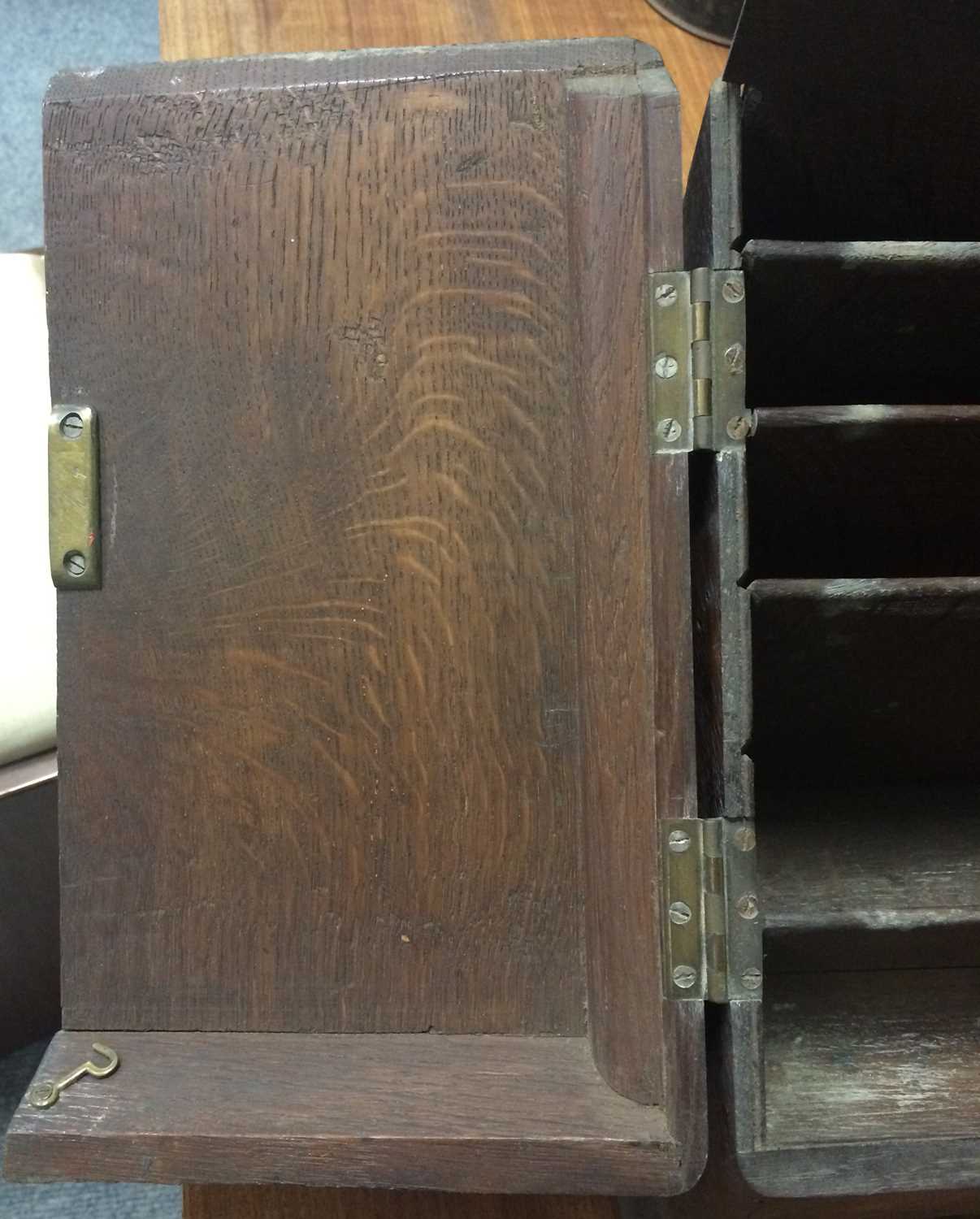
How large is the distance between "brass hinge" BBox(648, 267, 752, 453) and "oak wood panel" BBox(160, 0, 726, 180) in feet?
2.09

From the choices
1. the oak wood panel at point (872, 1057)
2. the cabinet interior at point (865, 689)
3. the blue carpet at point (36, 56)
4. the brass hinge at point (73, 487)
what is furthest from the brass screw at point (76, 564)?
the blue carpet at point (36, 56)

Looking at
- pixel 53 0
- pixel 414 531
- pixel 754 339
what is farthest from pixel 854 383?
pixel 53 0

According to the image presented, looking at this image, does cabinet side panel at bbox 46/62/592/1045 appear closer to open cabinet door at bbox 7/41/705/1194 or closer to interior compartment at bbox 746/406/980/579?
open cabinet door at bbox 7/41/705/1194

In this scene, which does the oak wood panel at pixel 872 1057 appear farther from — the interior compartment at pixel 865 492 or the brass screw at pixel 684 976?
the interior compartment at pixel 865 492

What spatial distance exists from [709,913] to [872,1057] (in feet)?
0.61

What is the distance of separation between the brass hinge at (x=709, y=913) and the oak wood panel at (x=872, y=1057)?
0.09m

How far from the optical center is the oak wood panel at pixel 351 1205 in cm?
93

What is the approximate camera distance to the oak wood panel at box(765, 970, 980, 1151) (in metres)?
0.65

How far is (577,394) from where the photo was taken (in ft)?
2.11

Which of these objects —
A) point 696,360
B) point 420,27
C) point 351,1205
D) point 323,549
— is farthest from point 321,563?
point 420,27

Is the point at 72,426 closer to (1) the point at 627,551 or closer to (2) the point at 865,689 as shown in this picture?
(1) the point at 627,551

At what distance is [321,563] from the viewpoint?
2.22ft

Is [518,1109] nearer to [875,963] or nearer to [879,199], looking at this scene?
[875,963]

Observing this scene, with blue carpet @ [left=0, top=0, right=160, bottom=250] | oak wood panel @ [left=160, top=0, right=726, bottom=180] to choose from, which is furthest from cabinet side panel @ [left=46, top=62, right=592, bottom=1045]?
blue carpet @ [left=0, top=0, right=160, bottom=250]
